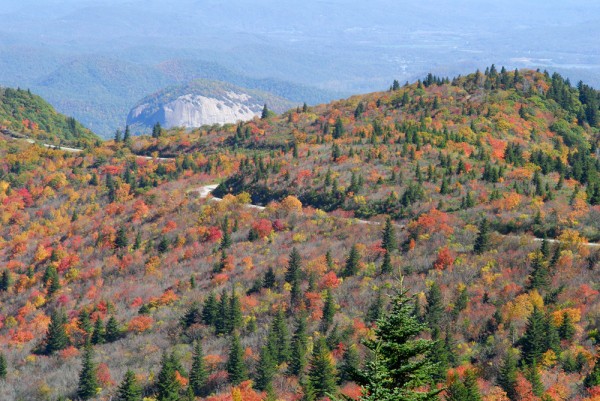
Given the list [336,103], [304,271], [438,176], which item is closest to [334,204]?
[438,176]

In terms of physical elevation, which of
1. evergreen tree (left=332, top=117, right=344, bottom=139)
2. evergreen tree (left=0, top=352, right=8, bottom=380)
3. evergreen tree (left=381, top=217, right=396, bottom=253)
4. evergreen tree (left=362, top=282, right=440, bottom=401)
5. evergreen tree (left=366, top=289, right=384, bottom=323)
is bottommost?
evergreen tree (left=0, top=352, right=8, bottom=380)

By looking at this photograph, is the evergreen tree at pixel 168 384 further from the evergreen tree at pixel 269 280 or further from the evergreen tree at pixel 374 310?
the evergreen tree at pixel 269 280

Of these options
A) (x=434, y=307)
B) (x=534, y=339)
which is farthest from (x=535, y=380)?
(x=434, y=307)

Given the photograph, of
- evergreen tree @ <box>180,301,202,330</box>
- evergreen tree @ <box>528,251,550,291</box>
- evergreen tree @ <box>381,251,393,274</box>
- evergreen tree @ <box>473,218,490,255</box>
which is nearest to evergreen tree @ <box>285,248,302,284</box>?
evergreen tree @ <box>381,251,393,274</box>

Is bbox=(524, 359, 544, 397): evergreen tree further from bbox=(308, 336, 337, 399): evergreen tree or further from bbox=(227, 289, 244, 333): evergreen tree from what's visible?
bbox=(227, 289, 244, 333): evergreen tree

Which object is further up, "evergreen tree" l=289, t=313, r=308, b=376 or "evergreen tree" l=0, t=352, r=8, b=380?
"evergreen tree" l=289, t=313, r=308, b=376

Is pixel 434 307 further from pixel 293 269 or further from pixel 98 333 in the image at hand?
pixel 98 333

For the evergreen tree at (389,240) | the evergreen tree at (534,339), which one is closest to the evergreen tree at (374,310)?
the evergreen tree at (389,240)
